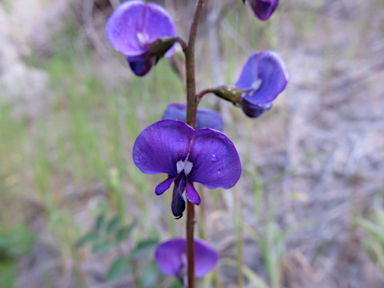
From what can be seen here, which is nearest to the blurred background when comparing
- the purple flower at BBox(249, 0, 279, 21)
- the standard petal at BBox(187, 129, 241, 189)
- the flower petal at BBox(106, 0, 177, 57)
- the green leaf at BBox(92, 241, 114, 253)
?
the green leaf at BBox(92, 241, 114, 253)

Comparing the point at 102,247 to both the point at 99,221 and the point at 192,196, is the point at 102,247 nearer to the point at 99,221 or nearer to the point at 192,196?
the point at 99,221

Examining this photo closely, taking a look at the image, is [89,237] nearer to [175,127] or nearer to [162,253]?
[162,253]

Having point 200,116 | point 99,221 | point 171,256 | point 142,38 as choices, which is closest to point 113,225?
point 99,221

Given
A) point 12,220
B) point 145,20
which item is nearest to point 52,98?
point 12,220

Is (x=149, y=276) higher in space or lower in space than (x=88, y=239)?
lower

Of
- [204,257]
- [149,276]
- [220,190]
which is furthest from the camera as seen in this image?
[220,190]

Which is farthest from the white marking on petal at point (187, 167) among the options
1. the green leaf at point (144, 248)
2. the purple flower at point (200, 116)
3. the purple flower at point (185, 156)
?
the green leaf at point (144, 248)

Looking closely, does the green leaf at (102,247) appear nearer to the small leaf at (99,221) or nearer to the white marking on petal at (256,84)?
the small leaf at (99,221)
